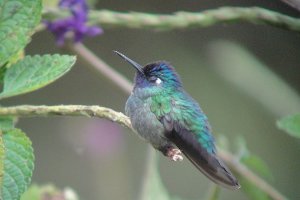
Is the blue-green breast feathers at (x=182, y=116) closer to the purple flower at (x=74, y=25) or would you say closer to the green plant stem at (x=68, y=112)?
the green plant stem at (x=68, y=112)

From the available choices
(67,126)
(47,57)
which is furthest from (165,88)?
(67,126)

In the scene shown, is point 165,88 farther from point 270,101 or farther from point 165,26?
point 270,101

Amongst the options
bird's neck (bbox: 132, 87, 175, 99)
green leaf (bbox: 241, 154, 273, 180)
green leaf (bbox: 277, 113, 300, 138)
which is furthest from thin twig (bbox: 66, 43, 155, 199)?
green leaf (bbox: 277, 113, 300, 138)

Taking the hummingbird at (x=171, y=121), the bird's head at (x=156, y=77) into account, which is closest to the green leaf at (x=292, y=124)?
the hummingbird at (x=171, y=121)

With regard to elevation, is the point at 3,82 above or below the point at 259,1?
above

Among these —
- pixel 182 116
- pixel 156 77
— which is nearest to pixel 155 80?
pixel 156 77

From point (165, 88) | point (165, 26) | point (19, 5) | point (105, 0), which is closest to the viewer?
point (19, 5)

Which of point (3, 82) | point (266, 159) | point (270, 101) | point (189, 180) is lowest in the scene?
point (189, 180)
